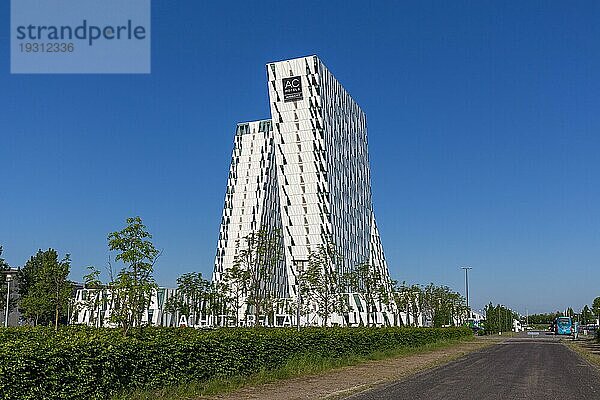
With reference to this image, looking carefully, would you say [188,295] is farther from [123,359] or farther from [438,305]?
[123,359]

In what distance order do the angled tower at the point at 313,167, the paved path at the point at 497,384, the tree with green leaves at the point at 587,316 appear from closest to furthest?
the paved path at the point at 497,384 < the angled tower at the point at 313,167 < the tree with green leaves at the point at 587,316

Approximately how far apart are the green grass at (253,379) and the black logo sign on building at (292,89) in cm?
6852

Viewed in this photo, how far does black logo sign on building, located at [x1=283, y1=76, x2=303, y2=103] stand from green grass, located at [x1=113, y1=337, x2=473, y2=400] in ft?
225

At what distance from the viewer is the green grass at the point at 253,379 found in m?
16.5

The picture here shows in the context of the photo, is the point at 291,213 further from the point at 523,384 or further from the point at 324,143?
the point at 523,384

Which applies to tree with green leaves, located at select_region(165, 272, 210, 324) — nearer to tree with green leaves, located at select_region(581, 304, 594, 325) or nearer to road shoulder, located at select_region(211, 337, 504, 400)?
road shoulder, located at select_region(211, 337, 504, 400)

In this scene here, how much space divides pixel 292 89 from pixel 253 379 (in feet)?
271

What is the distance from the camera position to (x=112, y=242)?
22.6m

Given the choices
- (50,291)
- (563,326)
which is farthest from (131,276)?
(563,326)

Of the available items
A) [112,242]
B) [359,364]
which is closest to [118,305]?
[112,242]

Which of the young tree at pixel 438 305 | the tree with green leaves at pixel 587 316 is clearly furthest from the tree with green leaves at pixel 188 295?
the tree with green leaves at pixel 587 316

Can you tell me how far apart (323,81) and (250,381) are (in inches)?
3360

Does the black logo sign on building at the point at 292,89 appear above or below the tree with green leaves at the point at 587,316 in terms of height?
above

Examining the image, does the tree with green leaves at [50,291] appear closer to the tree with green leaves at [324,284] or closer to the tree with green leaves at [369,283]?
the tree with green leaves at [324,284]
